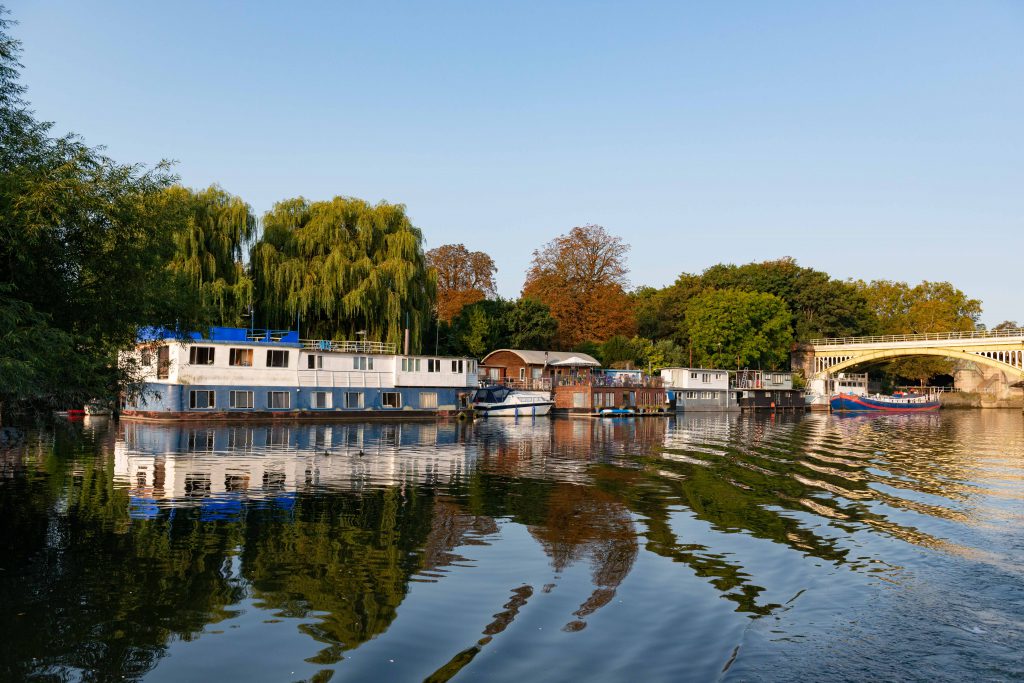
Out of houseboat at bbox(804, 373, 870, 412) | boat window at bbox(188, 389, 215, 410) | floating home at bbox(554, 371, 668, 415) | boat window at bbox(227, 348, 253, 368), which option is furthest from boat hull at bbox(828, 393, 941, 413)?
boat window at bbox(188, 389, 215, 410)

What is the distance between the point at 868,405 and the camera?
99.2 meters

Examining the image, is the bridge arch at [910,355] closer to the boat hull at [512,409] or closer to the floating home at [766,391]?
the floating home at [766,391]

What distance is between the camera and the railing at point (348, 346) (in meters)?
59.1

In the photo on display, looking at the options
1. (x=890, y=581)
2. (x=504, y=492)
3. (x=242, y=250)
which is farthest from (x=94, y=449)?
(x=890, y=581)

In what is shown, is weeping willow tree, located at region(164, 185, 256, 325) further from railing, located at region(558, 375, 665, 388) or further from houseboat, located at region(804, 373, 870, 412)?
houseboat, located at region(804, 373, 870, 412)

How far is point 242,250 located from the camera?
58.9m

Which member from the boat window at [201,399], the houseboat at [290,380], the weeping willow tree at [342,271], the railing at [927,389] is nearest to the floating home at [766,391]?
the railing at [927,389]

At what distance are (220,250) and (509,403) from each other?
26.7 meters

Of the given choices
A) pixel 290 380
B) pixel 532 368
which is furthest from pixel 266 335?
pixel 532 368

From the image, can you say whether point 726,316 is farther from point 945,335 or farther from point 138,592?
point 138,592

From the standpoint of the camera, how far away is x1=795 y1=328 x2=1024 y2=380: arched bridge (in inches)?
3932

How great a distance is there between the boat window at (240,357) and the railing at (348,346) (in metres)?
4.14

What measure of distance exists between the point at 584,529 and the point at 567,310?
7582 cm

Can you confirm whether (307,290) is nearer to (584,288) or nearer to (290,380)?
(290,380)
